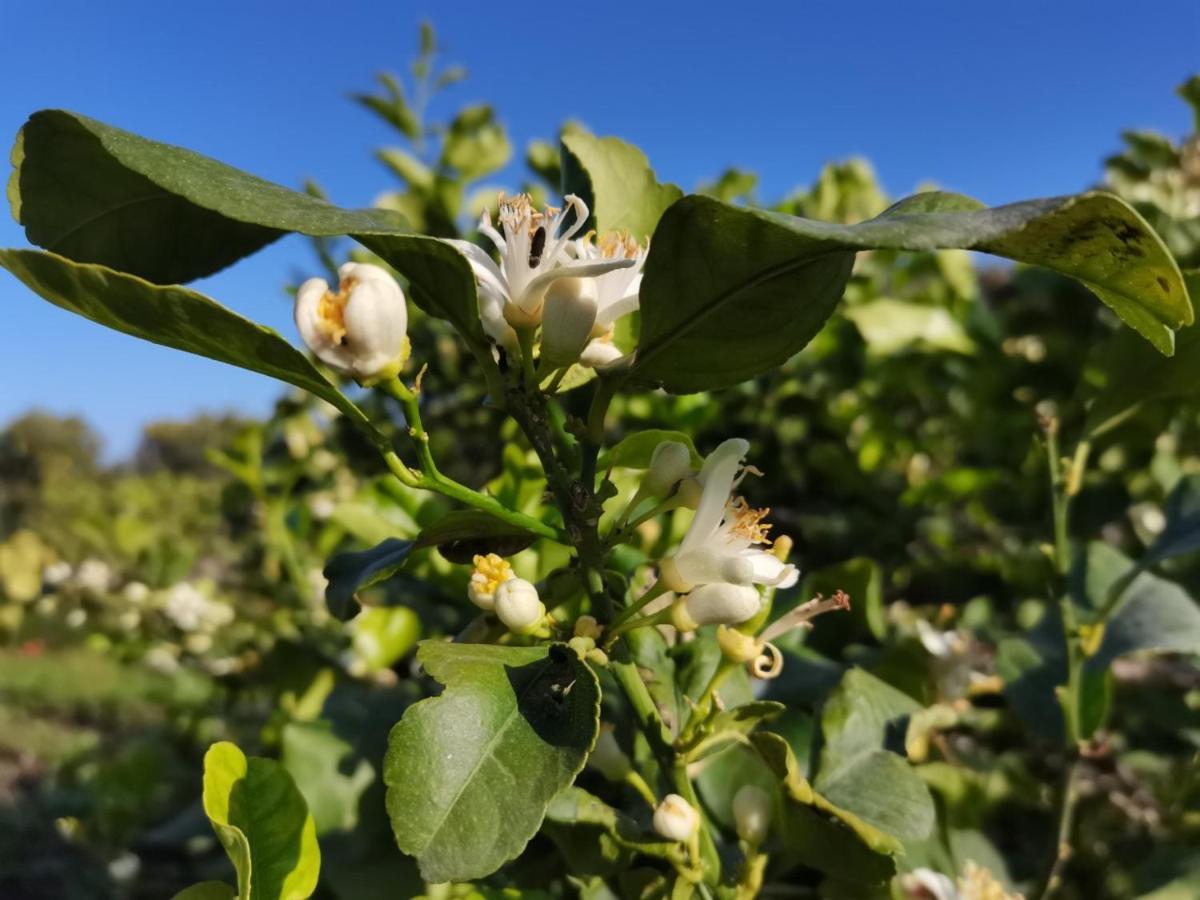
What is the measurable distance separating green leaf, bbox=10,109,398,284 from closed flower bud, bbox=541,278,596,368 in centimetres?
10

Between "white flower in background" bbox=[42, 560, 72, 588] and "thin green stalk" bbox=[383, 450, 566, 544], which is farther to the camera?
"white flower in background" bbox=[42, 560, 72, 588]

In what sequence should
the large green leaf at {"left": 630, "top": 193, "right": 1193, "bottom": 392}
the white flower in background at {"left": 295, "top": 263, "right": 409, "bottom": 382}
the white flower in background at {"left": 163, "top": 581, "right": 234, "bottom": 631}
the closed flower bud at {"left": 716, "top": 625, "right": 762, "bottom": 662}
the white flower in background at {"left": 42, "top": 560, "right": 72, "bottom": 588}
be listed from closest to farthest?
1. the large green leaf at {"left": 630, "top": 193, "right": 1193, "bottom": 392}
2. the white flower in background at {"left": 295, "top": 263, "right": 409, "bottom": 382}
3. the closed flower bud at {"left": 716, "top": 625, "right": 762, "bottom": 662}
4. the white flower in background at {"left": 163, "top": 581, "right": 234, "bottom": 631}
5. the white flower in background at {"left": 42, "top": 560, "right": 72, "bottom": 588}

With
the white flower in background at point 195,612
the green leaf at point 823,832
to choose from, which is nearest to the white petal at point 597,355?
the green leaf at point 823,832

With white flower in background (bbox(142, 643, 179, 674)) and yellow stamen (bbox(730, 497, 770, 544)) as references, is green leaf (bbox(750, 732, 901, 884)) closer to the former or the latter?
yellow stamen (bbox(730, 497, 770, 544))

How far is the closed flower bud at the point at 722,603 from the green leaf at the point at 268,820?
297 mm

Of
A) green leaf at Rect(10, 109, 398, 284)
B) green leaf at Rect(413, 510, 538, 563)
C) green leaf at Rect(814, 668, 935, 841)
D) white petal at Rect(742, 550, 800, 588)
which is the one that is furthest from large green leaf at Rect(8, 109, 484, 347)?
green leaf at Rect(814, 668, 935, 841)

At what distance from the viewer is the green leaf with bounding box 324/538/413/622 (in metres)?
0.58

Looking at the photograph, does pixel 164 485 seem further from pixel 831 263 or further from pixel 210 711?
pixel 831 263

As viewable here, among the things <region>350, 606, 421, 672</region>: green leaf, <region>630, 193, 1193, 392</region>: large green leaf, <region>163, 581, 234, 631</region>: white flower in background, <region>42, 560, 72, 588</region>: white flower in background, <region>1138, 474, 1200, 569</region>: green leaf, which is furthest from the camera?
<region>42, 560, 72, 588</region>: white flower in background

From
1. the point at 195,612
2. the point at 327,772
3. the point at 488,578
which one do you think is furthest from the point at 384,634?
the point at 195,612

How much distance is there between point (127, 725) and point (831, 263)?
5.64 meters

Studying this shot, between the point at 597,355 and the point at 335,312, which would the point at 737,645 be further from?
the point at 335,312

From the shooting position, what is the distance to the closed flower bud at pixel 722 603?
21.9 inches

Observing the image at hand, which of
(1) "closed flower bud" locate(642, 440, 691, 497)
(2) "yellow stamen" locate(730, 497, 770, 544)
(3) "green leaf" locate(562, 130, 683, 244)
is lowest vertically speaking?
(2) "yellow stamen" locate(730, 497, 770, 544)
